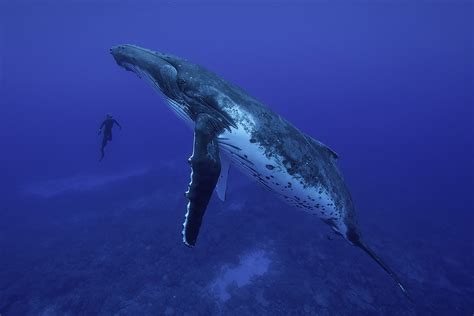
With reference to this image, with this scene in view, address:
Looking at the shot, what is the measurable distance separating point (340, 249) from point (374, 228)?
231 inches

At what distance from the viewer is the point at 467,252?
23.0 metres

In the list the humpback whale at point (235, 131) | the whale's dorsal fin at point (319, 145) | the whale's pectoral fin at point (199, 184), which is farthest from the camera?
the whale's dorsal fin at point (319, 145)

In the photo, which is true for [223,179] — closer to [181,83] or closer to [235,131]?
[235,131]

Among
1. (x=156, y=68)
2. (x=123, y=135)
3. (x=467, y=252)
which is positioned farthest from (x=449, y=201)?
(x=123, y=135)

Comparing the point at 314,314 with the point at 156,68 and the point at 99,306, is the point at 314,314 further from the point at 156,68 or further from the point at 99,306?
the point at 156,68

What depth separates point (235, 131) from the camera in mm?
5066

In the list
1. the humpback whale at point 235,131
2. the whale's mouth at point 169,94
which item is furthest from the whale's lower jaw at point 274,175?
the whale's mouth at point 169,94

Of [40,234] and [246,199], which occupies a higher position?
[246,199]

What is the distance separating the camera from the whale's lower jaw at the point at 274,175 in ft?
16.8

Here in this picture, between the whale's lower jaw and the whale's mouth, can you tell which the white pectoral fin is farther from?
the whale's mouth

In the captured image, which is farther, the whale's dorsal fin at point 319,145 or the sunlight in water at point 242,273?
the sunlight in water at point 242,273

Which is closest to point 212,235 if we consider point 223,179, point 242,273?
point 242,273

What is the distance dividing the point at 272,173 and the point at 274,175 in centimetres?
6

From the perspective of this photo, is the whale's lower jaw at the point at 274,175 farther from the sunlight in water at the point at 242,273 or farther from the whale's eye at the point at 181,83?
the sunlight in water at the point at 242,273
